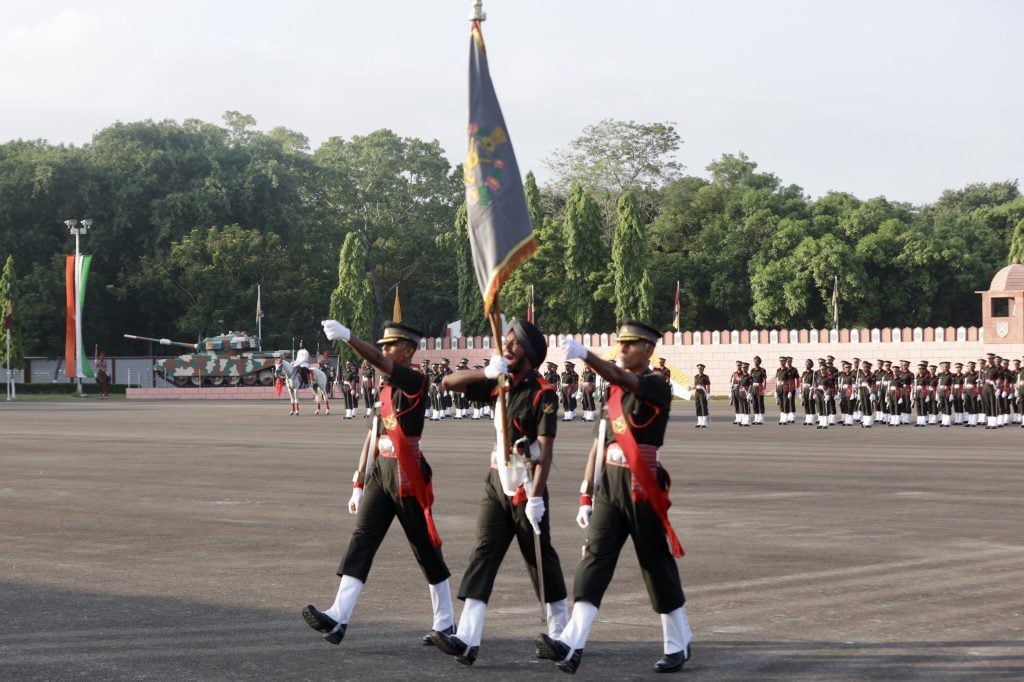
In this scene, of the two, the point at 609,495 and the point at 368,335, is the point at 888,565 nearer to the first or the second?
the point at 609,495

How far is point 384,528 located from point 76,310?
60.3m

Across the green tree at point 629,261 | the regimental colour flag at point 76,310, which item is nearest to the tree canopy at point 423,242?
the green tree at point 629,261

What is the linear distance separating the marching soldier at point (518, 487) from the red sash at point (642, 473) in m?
0.35

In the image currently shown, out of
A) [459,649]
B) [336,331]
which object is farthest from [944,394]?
[336,331]

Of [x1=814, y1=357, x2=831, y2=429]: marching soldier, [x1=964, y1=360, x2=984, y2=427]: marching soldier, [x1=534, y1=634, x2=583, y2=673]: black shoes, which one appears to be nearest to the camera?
[x1=534, y1=634, x2=583, y2=673]: black shoes

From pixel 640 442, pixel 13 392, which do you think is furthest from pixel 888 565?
pixel 13 392

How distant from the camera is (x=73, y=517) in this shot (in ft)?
49.0

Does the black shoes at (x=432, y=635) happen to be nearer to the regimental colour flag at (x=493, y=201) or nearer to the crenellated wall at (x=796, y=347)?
the regimental colour flag at (x=493, y=201)

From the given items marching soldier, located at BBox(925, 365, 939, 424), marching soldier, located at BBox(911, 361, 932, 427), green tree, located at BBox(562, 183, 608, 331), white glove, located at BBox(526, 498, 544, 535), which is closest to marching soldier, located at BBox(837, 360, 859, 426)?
marching soldier, located at BBox(911, 361, 932, 427)

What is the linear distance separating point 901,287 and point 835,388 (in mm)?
32340

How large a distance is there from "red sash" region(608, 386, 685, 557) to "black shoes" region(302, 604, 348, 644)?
1853 mm

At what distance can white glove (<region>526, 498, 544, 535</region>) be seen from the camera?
7551 mm

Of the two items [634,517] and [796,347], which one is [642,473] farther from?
[796,347]

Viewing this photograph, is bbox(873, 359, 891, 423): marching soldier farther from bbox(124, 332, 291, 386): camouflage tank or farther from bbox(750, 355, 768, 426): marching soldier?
bbox(124, 332, 291, 386): camouflage tank
